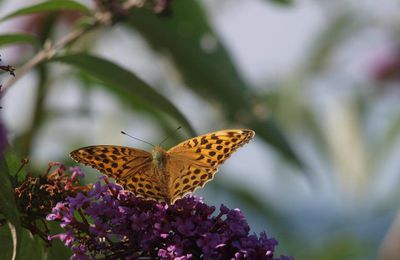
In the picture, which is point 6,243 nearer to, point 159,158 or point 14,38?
point 159,158

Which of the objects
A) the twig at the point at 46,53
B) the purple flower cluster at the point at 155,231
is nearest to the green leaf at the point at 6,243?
the purple flower cluster at the point at 155,231

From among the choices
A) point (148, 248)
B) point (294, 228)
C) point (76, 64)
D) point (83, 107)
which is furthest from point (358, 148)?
point (148, 248)

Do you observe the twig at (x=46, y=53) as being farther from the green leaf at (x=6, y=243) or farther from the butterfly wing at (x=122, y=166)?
the green leaf at (x=6, y=243)

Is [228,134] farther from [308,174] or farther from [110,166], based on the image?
[308,174]

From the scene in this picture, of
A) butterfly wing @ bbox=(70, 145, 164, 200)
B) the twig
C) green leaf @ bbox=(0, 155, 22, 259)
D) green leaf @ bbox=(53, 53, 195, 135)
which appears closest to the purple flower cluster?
butterfly wing @ bbox=(70, 145, 164, 200)

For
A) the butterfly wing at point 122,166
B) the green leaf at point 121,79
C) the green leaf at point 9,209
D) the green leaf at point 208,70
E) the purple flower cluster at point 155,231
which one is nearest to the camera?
the green leaf at point 9,209

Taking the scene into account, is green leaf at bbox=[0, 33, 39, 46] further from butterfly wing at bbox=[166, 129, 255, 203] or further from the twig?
butterfly wing at bbox=[166, 129, 255, 203]
